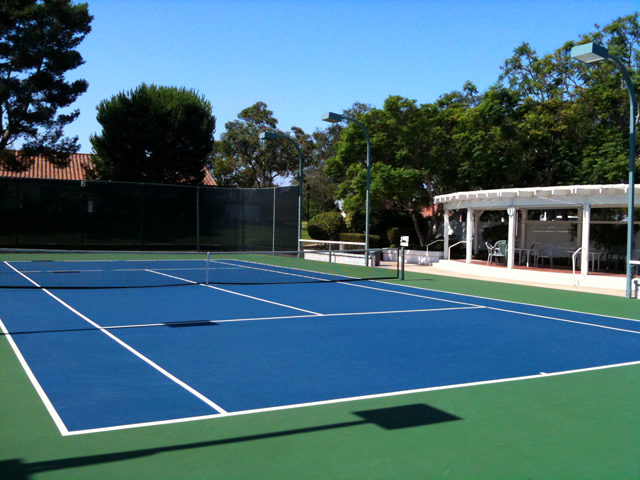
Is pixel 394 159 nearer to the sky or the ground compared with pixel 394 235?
nearer to the sky

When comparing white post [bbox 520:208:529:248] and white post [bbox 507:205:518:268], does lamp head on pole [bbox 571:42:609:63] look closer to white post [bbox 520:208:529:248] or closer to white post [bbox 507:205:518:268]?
white post [bbox 507:205:518:268]

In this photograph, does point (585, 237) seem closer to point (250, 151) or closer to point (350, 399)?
point (350, 399)

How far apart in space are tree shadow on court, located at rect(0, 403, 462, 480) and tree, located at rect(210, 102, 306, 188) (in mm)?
57957

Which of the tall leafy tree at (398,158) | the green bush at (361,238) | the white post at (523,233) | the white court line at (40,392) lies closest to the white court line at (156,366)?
the white court line at (40,392)

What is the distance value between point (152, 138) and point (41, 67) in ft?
23.7

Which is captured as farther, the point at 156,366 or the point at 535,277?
the point at 535,277

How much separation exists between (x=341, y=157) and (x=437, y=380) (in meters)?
24.4

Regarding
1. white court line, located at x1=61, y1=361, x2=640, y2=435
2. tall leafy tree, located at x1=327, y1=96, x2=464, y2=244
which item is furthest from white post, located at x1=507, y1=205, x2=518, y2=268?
white court line, located at x1=61, y1=361, x2=640, y2=435

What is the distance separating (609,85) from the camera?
954 inches

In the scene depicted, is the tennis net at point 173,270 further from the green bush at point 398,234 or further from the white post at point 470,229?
the green bush at point 398,234

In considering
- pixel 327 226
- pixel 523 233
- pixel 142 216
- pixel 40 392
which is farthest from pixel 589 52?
pixel 142 216

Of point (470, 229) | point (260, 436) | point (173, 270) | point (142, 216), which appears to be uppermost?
point (142, 216)

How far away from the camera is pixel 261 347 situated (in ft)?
28.7

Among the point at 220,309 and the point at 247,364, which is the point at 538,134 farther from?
the point at 247,364
